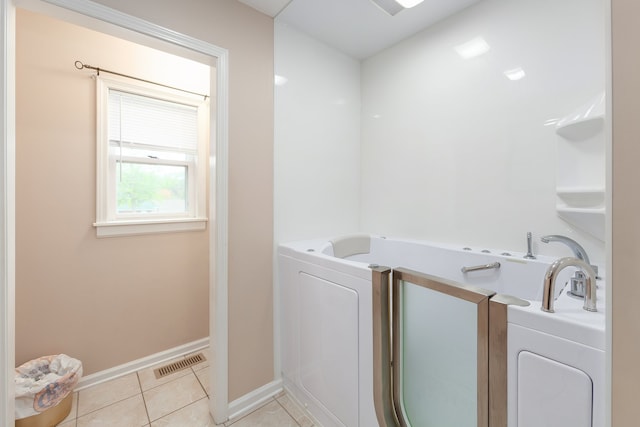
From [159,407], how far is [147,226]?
1174 mm

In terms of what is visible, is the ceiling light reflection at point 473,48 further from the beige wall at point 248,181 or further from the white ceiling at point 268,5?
the beige wall at point 248,181

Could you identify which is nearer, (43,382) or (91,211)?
(43,382)

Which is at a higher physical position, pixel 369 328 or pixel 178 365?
pixel 369 328

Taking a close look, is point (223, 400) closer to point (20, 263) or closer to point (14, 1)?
point (20, 263)

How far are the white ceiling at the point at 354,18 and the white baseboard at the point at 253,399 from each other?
2360mm

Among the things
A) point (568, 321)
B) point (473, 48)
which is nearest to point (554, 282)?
point (568, 321)

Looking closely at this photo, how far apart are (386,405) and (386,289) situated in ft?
1.65

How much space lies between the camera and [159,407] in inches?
60.1

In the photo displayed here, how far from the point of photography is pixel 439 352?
99cm

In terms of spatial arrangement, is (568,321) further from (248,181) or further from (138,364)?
(138,364)

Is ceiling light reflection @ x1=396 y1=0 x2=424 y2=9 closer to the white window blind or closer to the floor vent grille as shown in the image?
the white window blind

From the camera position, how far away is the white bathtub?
0.67 m

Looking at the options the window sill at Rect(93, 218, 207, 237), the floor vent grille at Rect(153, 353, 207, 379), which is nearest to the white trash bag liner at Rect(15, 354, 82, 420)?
the floor vent grille at Rect(153, 353, 207, 379)

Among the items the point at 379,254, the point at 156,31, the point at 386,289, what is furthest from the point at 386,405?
the point at 156,31
